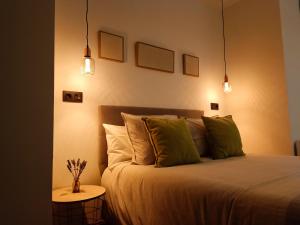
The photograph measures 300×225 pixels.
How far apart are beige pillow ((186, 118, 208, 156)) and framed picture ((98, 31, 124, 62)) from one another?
37.8 inches

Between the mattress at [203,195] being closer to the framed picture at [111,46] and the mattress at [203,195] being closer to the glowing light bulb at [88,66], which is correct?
the glowing light bulb at [88,66]

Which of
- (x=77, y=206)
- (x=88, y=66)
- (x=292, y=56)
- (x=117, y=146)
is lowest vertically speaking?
(x=77, y=206)

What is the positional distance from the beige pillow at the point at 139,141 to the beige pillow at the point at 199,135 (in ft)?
1.80

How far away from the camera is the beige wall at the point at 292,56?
9.41 ft

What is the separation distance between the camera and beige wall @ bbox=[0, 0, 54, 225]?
854 mm

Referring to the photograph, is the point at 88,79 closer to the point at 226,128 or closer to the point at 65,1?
the point at 65,1

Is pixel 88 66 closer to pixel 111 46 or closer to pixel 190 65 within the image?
pixel 111 46

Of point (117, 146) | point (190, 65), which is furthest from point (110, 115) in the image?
point (190, 65)

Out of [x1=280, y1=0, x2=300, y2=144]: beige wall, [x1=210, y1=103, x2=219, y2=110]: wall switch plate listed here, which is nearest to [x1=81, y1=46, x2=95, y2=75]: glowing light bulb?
[x1=210, y1=103, x2=219, y2=110]: wall switch plate

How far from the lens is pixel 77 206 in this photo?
1714mm

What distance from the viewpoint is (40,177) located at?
0.92 meters

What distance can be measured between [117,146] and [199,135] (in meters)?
0.81

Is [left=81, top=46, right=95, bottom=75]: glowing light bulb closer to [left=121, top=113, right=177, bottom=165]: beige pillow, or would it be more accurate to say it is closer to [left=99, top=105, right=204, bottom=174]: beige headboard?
[left=99, top=105, right=204, bottom=174]: beige headboard

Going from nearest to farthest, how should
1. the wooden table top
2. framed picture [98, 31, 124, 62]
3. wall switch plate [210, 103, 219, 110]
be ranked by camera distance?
the wooden table top → framed picture [98, 31, 124, 62] → wall switch plate [210, 103, 219, 110]
